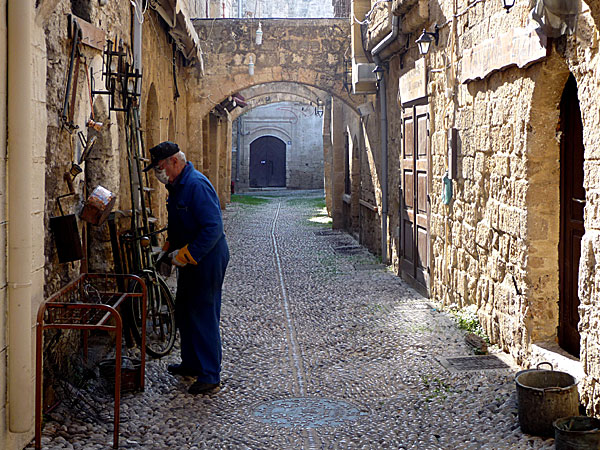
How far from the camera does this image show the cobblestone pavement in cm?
448

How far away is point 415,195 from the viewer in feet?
31.2

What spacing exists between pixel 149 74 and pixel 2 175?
651cm

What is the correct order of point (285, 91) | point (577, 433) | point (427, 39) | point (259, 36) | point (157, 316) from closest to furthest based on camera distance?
point (577, 433)
point (157, 316)
point (427, 39)
point (259, 36)
point (285, 91)

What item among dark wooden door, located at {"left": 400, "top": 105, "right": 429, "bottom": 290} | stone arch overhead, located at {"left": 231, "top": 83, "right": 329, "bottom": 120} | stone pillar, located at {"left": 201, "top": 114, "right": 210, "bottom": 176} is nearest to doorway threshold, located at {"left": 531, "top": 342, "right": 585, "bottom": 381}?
dark wooden door, located at {"left": 400, "top": 105, "right": 429, "bottom": 290}

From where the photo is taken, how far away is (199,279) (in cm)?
545

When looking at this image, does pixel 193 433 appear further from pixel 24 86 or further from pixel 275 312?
pixel 275 312

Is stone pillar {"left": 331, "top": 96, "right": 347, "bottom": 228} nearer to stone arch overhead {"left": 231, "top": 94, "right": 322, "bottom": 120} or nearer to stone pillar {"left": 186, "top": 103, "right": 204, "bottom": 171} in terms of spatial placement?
stone pillar {"left": 186, "top": 103, "right": 204, "bottom": 171}

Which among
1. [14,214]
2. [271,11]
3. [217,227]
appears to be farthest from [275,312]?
[271,11]

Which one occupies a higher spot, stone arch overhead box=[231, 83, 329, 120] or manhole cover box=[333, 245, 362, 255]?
stone arch overhead box=[231, 83, 329, 120]

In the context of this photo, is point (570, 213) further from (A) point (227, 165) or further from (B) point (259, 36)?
(A) point (227, 165)

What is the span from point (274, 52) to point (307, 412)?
11626 millimetres

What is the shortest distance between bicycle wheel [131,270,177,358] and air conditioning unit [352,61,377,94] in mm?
6199

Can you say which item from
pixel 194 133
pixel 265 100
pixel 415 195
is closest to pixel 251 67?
pixel 194 133

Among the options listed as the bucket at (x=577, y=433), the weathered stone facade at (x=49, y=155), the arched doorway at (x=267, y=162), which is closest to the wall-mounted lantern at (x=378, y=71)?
the weathered stone facade at (x=49, y=155)
